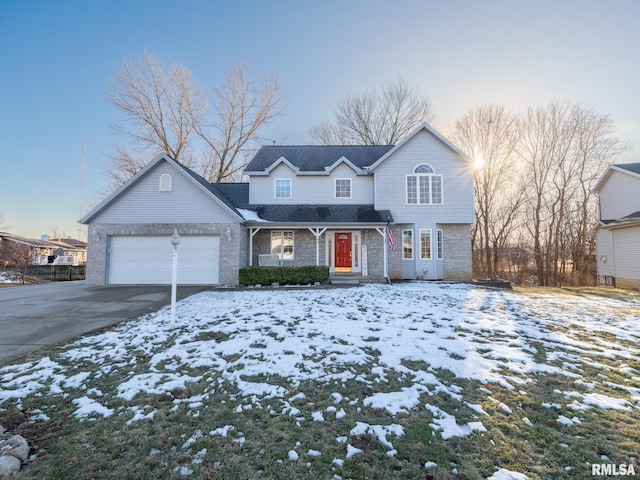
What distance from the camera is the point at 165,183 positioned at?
12969 mm

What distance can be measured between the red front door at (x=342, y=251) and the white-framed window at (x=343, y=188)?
223cm

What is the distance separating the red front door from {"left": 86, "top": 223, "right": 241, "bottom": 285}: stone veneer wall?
507cm

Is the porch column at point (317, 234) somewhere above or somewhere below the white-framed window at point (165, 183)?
below

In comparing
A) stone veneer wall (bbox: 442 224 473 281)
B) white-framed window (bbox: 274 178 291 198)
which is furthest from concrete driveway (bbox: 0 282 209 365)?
stone veneer wall (bbox: 442 224 473 281)

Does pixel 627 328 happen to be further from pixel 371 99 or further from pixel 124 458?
pixel 371 99

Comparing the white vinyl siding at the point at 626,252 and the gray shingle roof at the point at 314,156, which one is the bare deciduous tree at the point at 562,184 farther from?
the gray shingle roof at the point at 314,156

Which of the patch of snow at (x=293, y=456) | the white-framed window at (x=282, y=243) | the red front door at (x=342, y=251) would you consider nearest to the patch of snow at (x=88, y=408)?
the patch of snow at (x=293, y=456)

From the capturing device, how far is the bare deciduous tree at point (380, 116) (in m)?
25.3

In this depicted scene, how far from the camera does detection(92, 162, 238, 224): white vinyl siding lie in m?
12.9

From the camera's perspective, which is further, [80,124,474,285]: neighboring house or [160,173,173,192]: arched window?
[160,173,173,192]: arched window

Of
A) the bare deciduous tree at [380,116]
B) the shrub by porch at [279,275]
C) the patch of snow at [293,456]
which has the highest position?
the bare deciduous tree at [380,116]

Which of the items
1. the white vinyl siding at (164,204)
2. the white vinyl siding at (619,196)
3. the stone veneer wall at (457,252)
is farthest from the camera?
the white vinyl siding at (619,196)

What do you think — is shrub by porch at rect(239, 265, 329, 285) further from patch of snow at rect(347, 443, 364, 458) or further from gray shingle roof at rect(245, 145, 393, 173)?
patch of snow at rect(347, 443, 364, 458)

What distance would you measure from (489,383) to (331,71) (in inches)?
619
